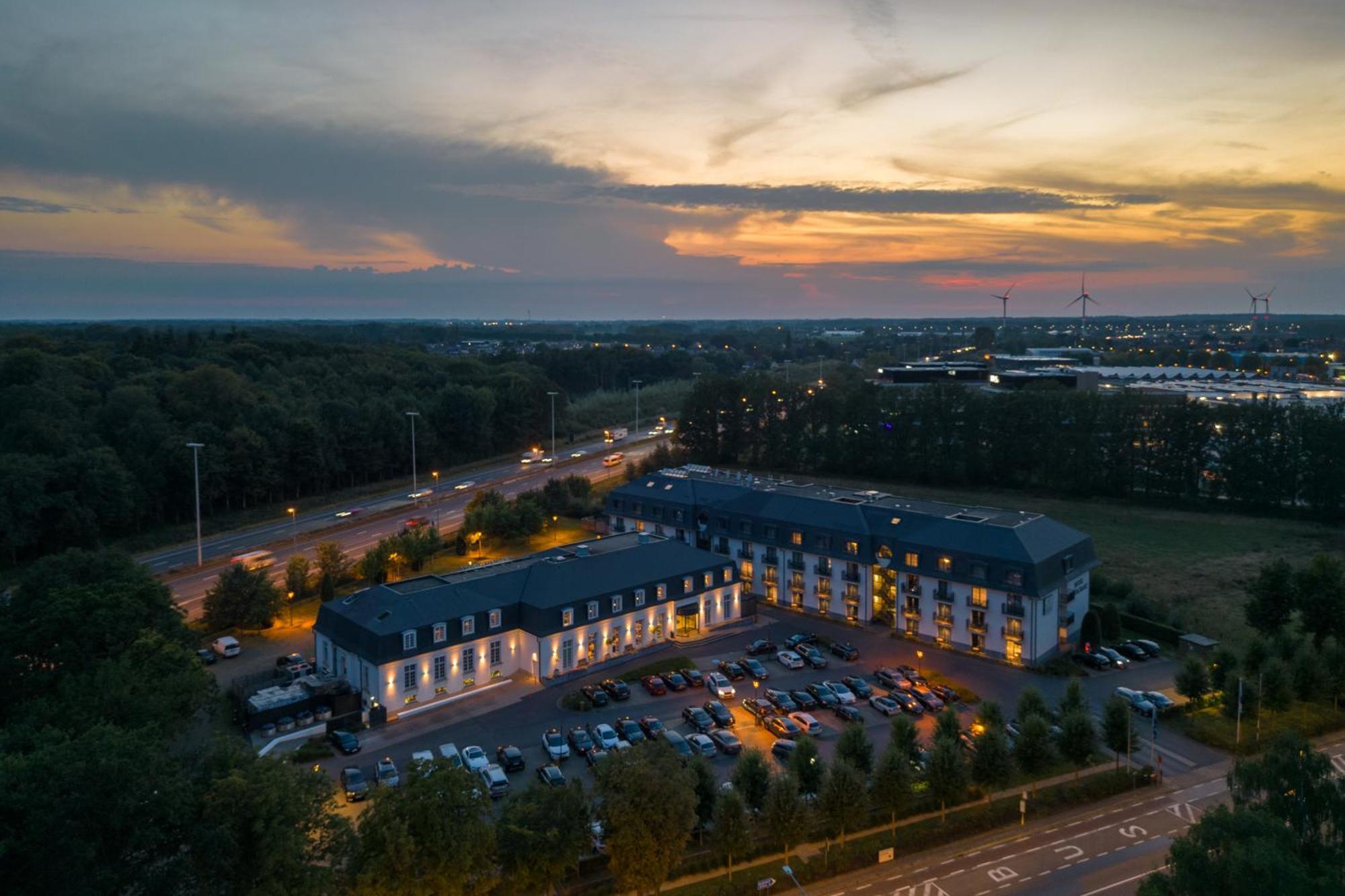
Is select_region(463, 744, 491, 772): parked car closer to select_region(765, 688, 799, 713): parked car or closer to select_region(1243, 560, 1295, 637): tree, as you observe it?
select_region(765, 688, 799, 713): parked car

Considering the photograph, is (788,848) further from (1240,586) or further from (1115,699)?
(1240,586)

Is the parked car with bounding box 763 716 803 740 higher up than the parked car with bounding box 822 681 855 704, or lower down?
lower down

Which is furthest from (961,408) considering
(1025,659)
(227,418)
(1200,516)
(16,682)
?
(16,682)

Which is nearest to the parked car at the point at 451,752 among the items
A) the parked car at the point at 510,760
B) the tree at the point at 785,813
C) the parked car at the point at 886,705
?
the parked car at the point at 510,760

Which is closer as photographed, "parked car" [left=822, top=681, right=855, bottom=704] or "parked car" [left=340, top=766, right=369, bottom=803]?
"parked car" [left=340, top=766, right=369, bottom=803]

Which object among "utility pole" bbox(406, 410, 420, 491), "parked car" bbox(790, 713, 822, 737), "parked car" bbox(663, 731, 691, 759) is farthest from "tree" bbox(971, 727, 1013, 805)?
"utility pole" bbox(406, 410, 420, 491)

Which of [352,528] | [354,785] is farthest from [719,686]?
[352,528]

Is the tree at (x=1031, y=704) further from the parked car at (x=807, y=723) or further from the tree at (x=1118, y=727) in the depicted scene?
the parked car at (x=807, y=723)
